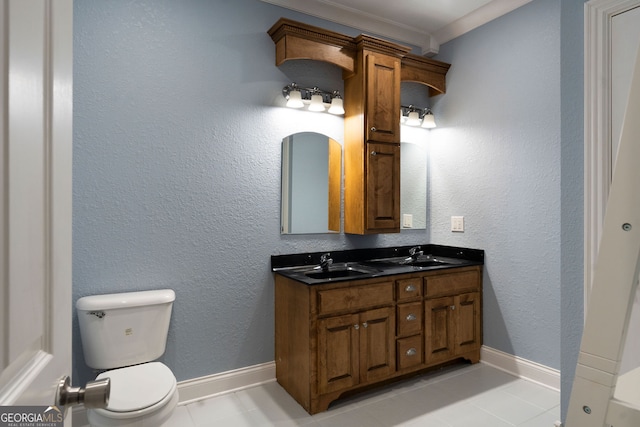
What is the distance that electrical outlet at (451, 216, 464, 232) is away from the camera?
3.19 metres

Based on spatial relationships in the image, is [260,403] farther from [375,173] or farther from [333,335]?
[375,173]

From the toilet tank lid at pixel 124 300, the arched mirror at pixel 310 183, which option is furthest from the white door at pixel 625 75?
the toilet tank lid at pixel 124 300

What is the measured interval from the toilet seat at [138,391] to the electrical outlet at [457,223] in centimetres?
249

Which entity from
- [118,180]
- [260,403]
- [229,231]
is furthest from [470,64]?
[260,403]

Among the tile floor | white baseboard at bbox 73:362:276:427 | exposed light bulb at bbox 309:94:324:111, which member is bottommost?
the tile floor

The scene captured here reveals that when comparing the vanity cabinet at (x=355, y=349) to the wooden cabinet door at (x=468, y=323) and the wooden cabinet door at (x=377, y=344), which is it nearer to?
A: the wooden cabinet door at (x=377, y=344)

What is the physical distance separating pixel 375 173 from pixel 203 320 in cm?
161

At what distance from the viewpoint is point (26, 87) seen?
0.48 meters

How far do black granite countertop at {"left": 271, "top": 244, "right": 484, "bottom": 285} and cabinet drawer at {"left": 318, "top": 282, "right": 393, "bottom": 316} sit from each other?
7 centimetres

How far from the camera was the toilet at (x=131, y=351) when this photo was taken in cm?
156

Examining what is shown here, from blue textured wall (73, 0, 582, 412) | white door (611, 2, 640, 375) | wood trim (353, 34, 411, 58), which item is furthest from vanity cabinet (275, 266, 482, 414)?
wood trim (353, 34, 411, 58)

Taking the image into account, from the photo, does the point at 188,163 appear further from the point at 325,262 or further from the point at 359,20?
the point at 359,20

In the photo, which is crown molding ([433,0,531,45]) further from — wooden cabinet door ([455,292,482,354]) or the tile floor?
the tile floor

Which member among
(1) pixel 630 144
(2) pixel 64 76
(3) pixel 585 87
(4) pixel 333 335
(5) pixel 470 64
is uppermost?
(5) pixel 470 64
